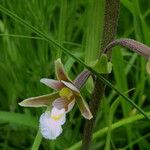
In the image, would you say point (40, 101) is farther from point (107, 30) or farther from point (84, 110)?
point (107, 30)

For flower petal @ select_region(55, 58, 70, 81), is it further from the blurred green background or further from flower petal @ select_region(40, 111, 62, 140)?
the blurred green background

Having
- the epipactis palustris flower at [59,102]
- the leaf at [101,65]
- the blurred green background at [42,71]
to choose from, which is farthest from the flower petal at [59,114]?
the blurred green background at [42,71]

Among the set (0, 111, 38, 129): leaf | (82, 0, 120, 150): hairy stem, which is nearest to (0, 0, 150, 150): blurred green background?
(0, 111, 38, 129): leaf

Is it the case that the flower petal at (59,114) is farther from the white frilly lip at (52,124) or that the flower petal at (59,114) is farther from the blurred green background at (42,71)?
the blurred green background at (42,71)

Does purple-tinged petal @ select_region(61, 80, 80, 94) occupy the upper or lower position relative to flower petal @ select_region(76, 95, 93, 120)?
upper

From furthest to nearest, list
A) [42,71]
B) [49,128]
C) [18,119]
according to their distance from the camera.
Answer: [42,71] → [18,119] → [49,128]

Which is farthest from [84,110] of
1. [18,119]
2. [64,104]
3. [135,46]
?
[18,119]

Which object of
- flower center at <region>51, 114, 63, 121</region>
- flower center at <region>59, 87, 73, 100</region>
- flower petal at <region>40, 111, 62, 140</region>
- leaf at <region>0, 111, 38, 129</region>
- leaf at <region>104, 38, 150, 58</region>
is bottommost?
flower petal at <region>40, 111, 62, 140</region>
